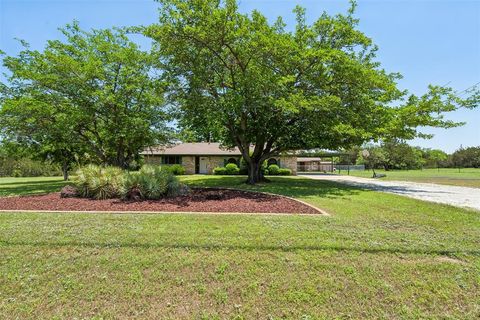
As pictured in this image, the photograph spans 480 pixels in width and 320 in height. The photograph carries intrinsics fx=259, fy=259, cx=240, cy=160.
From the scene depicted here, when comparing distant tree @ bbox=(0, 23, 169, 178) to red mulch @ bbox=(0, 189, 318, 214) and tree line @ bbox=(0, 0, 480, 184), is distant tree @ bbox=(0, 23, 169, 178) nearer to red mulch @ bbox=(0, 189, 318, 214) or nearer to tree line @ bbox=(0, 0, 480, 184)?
tree line @ bbox=(0, 0, 480, 184)

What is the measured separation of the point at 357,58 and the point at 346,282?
53.3 feet

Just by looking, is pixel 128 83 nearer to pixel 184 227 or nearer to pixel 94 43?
pixel 94 43

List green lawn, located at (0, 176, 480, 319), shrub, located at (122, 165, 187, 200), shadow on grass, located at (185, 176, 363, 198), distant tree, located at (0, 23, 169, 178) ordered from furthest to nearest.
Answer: distant tree, located at (0, 23, 169, 178) → shadow on grass, located at (185, 176, 363, 198) → shrub, located at (122, 165, 187, 200) → green lawn, located at (0, 176, 480, 319)

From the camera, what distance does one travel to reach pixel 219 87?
14.7 meters

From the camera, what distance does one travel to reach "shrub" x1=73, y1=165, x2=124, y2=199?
913cm

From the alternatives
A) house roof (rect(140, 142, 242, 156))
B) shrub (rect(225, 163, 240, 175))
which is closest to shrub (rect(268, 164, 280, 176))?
shrub (rect(225, 163, 240, 175))

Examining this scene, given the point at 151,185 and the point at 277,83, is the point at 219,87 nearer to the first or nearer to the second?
the point at 277,83

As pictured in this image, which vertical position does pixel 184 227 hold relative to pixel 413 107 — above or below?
below

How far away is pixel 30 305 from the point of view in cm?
301

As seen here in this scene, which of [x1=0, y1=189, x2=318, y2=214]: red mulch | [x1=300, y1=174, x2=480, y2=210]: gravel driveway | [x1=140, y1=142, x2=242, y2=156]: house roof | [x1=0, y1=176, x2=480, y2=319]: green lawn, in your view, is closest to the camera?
[x1=0, y1=176, x2=480, y2=319]: green lawn

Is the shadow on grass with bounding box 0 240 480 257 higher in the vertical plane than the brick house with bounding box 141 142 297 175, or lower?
lower

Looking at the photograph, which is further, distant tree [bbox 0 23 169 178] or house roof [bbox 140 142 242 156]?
house roof [bbox 140 142 242 156]

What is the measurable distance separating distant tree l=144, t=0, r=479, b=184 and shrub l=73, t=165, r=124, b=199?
535 centimetres

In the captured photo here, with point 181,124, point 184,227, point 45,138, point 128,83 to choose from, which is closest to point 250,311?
point 184,227
